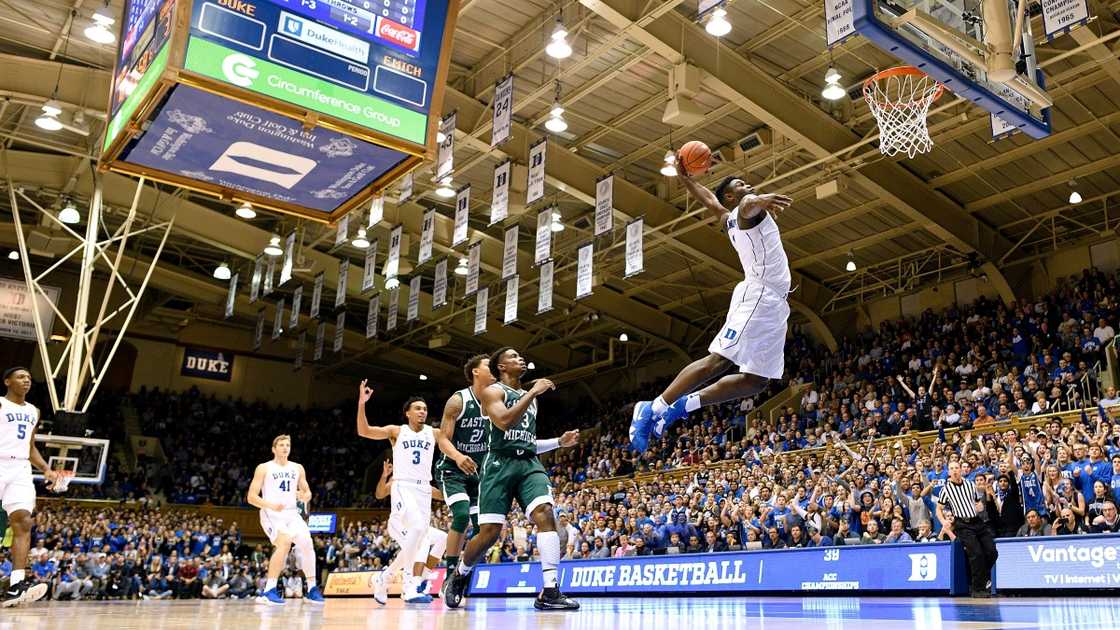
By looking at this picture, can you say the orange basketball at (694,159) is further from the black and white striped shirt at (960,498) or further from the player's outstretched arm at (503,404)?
the black and white striped shirt at (960,498)

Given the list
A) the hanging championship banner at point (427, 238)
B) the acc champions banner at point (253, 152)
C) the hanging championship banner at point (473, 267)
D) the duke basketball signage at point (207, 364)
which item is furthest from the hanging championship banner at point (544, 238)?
the duke basketball signage at point (207, 364)

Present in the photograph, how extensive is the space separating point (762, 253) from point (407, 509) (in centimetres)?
→ 455

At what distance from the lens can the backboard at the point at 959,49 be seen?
8711mm

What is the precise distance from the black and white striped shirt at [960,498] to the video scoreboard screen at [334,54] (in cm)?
669

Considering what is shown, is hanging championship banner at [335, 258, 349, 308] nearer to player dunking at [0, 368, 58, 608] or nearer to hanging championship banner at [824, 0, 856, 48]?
player dunking at [0, 368, 58, 608]

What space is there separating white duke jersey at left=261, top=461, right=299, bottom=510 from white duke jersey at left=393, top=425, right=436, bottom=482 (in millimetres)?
1338

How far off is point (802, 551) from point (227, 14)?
8.20m

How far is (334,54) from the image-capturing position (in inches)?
325

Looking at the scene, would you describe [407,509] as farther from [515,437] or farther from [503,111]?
[503,111]

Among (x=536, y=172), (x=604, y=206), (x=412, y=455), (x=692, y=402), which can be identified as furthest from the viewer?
(x=604, y=206)

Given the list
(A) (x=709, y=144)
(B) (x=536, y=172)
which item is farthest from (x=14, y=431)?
(A) (x=709, y=144)

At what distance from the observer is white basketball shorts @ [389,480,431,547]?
863 cm

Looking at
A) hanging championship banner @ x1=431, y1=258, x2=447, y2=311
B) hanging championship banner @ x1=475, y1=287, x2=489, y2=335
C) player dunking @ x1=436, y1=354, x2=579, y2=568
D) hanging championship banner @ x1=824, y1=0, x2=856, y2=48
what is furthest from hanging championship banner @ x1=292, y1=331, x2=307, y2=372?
hanging championship banner @ x1=824, y1=0, x2=856, y2=48

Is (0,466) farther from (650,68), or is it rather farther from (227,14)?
(650,68)
